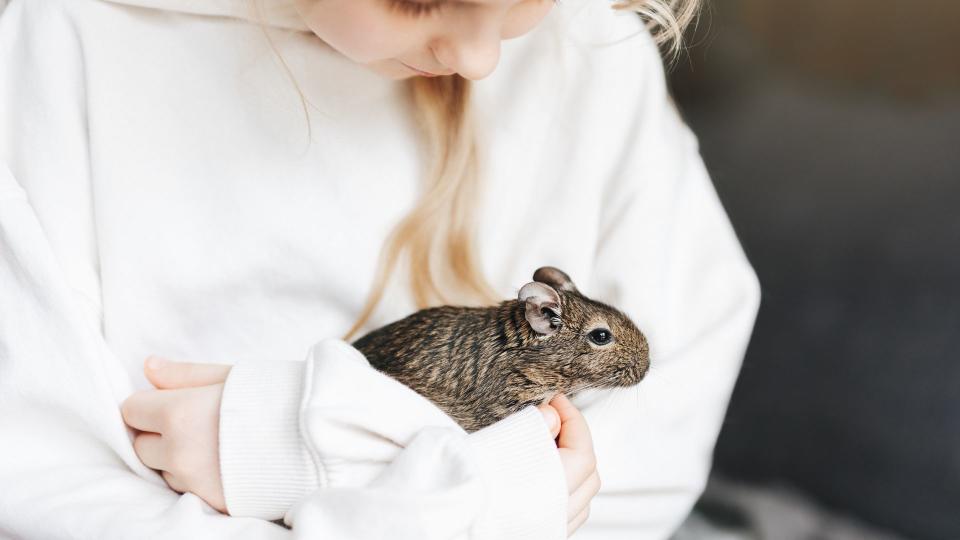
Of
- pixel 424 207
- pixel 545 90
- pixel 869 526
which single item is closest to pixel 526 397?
pixel 424 207

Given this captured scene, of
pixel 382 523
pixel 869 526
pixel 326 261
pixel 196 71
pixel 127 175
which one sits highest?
pixel 196 71

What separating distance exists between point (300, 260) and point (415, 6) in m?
0.41

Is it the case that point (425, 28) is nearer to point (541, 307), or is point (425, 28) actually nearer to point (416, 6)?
point (416, 6)

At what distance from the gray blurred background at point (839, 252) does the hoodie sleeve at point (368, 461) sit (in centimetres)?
95

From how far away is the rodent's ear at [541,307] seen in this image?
1077mm

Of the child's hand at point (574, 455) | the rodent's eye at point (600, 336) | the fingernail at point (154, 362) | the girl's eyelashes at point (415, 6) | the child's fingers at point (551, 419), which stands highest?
the girl's eyelashes at point (415, 6)

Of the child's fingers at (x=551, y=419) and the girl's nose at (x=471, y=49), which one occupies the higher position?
the girl's nose at (x=471, y=49)

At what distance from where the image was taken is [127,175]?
3.79ft

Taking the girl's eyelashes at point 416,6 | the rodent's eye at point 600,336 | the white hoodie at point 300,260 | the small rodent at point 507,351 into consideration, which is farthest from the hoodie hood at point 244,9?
the rodent's eye at point 600,336

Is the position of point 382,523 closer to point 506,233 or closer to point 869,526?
point 506,233

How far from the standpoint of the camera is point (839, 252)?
1.84m

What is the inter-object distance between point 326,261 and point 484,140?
266 millimetres

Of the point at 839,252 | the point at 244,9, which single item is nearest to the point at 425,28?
the point at 244,9

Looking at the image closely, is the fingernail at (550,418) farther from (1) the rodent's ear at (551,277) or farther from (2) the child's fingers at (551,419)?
(1) the rodent's ear at (551,277)
